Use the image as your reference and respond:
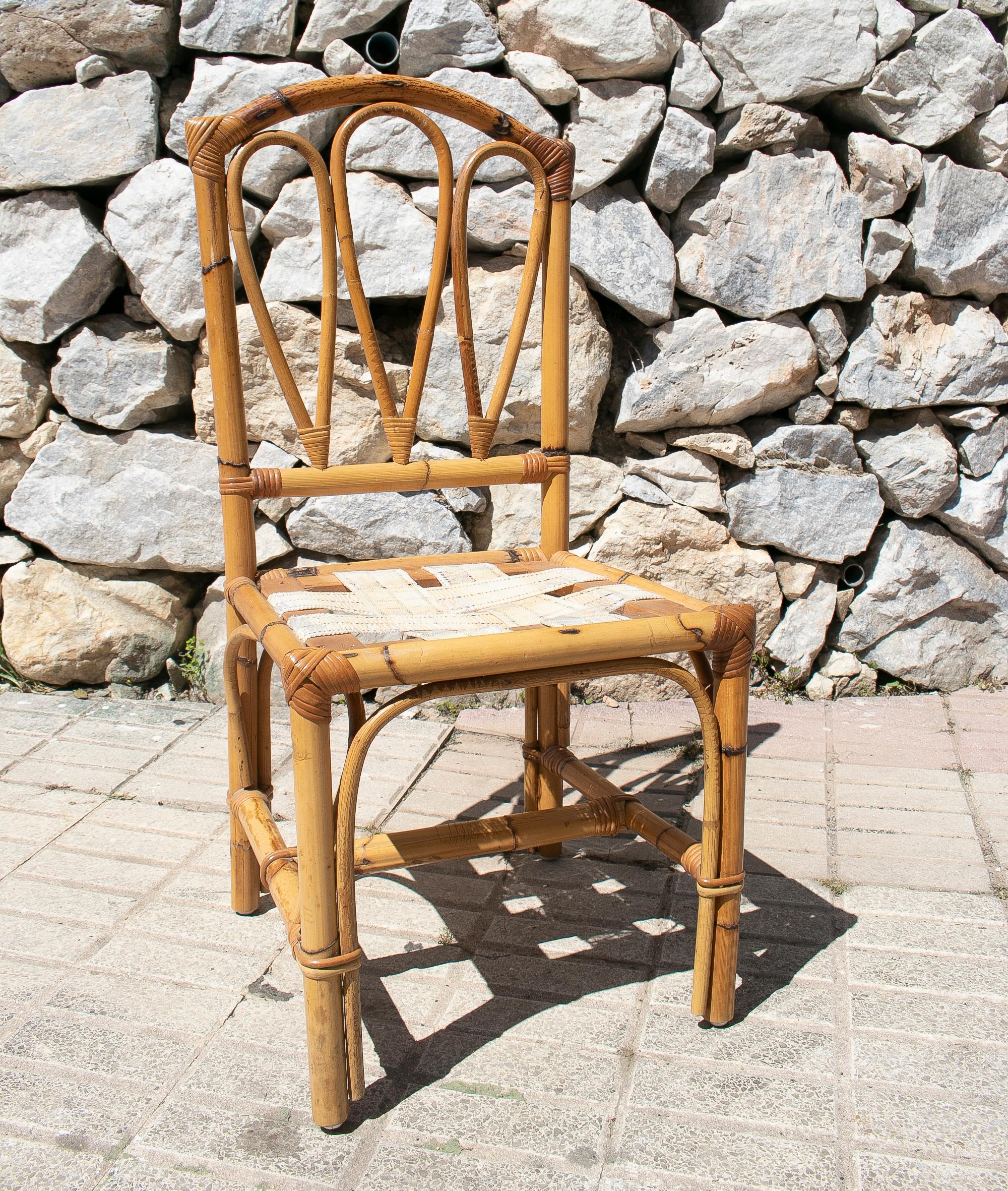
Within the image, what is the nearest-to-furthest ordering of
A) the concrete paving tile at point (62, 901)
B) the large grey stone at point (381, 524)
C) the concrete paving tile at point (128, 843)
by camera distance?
the concrete paving tile at point (62, 901) → the concrete paving tile at point (128, 843) → the large grey stone at point (381, 524)

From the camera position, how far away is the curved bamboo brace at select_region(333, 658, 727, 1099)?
4.09 ft

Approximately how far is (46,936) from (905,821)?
168 cm

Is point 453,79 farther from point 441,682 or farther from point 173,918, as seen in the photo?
point 173,918

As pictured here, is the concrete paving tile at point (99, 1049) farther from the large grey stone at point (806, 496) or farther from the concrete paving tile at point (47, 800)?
the large grey stone at point (806, 496)

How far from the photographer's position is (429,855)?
4.89 ft

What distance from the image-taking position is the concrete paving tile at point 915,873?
73.8 inches

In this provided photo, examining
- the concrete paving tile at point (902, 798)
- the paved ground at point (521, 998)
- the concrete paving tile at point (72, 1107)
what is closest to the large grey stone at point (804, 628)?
the paved ground at point (521, 998)

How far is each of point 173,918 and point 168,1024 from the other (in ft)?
0.99

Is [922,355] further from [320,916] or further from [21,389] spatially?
[21,389]

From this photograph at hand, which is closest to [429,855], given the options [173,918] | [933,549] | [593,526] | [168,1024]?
[168,1024]

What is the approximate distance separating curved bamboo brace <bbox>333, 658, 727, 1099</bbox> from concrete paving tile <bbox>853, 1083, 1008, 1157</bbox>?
25cm

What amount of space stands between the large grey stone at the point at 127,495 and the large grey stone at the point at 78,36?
3.04ft

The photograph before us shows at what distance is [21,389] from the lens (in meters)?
2.70

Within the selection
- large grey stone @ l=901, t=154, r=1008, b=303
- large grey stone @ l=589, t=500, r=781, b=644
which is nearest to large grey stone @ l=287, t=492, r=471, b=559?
large grey stone @ l=589, t=500, r=781, b=644
